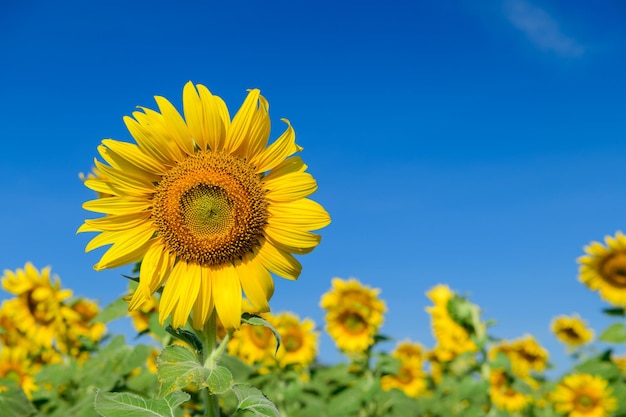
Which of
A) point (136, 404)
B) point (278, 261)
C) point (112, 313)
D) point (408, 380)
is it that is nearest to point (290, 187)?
point (278, 261)

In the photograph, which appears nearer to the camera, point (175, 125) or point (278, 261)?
point (175, 125)

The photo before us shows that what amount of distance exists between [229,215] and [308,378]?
6812mm

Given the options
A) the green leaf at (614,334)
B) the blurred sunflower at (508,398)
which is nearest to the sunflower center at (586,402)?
the blurred sunflower at (508,398)

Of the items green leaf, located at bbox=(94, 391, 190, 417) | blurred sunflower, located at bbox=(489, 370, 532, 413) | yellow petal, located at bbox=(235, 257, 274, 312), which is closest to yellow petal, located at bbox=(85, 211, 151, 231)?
yellow petal, located at bbox=(235, 257, 274, 312)

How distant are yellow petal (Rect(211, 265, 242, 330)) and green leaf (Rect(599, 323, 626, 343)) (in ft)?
20.4

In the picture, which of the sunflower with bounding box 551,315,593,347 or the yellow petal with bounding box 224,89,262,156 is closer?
the yellow petal with bounding box 224,89,262,156

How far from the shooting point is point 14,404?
429 centimetres

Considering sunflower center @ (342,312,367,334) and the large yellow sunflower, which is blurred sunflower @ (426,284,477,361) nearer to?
sunflower center @ (342,312,367,334)

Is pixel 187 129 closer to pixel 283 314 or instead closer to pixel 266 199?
pixel 266 199

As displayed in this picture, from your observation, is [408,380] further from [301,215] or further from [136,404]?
[136,404]

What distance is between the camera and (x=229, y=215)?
136 inches

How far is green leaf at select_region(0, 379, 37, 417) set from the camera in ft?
13.9

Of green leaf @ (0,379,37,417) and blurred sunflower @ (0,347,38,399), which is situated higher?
blurred sunflower @ (0,347,38,399)

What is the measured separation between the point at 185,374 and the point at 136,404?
0.36 m
